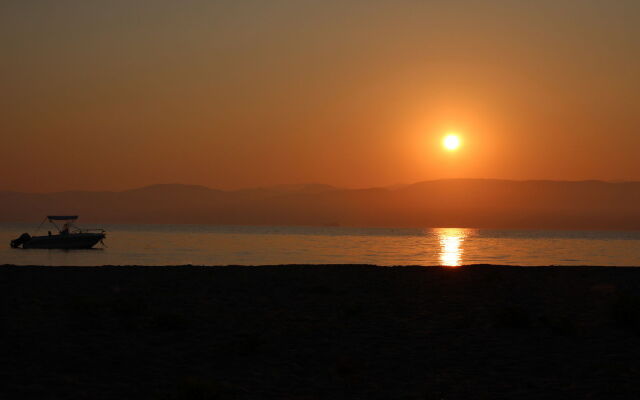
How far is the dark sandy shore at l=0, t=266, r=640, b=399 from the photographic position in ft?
38.8

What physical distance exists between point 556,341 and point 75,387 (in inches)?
384

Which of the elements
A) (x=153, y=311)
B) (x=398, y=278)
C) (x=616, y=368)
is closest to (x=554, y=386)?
(x=616, y=368)

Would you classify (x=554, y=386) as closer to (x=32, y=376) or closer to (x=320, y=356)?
(x=320, y=356)

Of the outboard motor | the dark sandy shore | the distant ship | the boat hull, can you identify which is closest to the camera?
the dark sandy shore

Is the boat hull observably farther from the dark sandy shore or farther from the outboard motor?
the dark sandy shore

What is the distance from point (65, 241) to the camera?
3538 inches

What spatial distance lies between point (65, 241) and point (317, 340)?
265 ft

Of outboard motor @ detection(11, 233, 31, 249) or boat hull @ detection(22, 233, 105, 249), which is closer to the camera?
boat hull @ detection(22, 233, 105, 249)

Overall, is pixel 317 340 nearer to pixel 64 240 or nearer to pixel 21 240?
pixel 64 240

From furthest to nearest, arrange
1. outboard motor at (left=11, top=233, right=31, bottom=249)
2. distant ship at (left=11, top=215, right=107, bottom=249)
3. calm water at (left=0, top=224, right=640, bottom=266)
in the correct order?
outboard motor at (left=11, top=233, right=31, bottom=249) → distant ship at (left=11, top=215, right=107, bottom=249) → calm water at (left=0, top=224, right=640, bottom=266)

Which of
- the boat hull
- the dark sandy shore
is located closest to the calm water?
the boat hull

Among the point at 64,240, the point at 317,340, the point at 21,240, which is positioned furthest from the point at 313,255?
the point at 317,340

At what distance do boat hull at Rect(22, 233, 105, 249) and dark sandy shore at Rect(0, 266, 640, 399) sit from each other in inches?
2606

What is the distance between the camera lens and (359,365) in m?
13.3
